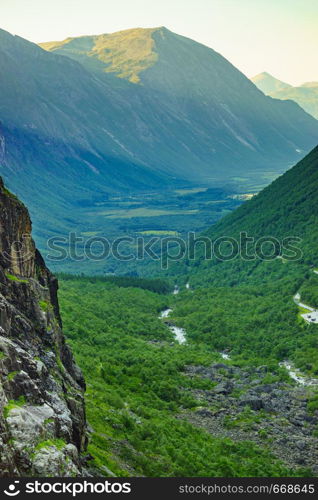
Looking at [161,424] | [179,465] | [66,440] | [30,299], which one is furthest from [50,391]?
[161,424]

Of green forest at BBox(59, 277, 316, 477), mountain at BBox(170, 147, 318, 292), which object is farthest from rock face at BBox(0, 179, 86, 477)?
mountain at BBox(170, 147, 318, 292)

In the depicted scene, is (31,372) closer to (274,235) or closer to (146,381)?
(146,381)

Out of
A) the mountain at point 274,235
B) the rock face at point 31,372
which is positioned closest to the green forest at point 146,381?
the rock face at point 31,372

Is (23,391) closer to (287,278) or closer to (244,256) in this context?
(287,278)

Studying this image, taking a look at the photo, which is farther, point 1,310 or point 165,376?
point 165,376

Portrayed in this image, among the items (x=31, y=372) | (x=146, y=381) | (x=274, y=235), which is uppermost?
(x=31, y=372)

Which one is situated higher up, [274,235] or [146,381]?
[274,235]

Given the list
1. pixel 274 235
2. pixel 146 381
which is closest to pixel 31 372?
pixel 146 381

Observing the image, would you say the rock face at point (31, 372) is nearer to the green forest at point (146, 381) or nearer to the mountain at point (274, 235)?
the green forest at point (146, 381)
